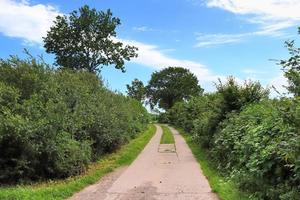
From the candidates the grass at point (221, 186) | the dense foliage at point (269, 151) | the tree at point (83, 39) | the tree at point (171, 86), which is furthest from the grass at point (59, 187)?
the tree at point (171, 86)

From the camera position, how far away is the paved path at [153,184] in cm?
1136

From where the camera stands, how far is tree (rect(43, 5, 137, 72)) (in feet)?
161

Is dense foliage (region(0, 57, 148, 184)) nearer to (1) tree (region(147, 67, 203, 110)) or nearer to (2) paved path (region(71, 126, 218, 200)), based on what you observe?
(2) paved path (region(71, 126, 218, 200))

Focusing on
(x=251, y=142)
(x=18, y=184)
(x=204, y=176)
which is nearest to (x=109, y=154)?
(x=204, y=176)

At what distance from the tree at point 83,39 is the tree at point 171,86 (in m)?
53.9

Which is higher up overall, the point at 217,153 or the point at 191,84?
the point at 191,84

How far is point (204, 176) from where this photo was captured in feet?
48.7

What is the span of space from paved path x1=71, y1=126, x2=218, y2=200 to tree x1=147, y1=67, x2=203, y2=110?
85.3 meters

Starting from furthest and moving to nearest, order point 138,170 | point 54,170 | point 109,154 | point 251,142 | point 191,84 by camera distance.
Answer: point 191,84
point 109,154
point 138,170
point 54,170
point 251,142

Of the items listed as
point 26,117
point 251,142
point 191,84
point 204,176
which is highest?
point 191,84

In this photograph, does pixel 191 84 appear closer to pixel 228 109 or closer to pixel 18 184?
pixel 228 109

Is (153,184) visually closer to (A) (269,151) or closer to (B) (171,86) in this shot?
(A) (269,151)

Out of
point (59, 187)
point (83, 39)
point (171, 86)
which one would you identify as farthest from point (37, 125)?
point (171, 86)

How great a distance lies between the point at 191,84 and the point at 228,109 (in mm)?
85435
